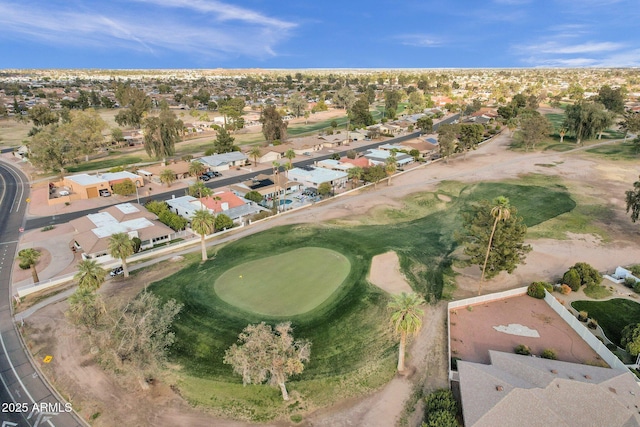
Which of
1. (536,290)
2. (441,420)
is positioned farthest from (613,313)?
(441,420)

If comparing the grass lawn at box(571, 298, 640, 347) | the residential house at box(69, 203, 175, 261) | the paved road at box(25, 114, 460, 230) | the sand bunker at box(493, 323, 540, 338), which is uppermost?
the residential house at box(69, 203, 175, 261)

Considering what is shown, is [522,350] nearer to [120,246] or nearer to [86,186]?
[120,246]

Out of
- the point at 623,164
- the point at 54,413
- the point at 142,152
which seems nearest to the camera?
the point at 54,413

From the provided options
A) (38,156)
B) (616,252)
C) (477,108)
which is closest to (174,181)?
(38,156)

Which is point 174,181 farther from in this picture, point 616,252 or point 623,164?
point 623,164

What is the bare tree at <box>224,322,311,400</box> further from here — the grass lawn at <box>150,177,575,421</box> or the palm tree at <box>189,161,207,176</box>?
the palm tree at <box>189,161,207,176</box>

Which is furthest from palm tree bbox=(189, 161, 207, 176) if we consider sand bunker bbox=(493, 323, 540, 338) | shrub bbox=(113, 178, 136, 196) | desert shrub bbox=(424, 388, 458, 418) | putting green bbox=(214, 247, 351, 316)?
desert shrub bbox=(424, 388, 458, 418)
